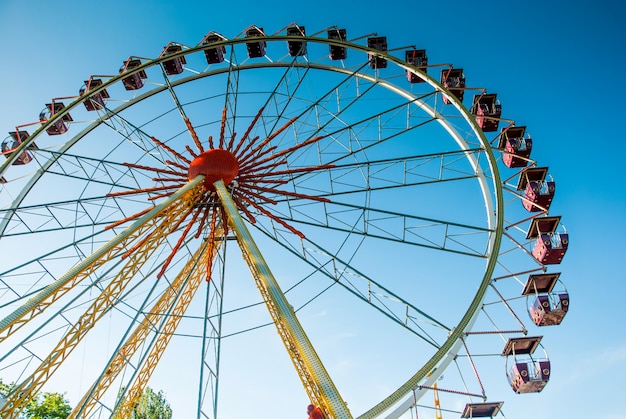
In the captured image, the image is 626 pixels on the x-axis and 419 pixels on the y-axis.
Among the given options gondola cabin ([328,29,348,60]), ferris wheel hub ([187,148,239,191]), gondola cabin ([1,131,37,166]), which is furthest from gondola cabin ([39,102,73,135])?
gondola cabin ([328,29,348,60])

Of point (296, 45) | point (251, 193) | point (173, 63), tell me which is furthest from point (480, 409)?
point (173, 63)

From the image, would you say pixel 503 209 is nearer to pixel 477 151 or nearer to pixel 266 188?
pixel 477 151

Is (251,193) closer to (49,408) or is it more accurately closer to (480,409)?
(480,409)

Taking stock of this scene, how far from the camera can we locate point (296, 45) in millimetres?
19078

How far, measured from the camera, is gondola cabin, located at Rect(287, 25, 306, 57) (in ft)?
61.1

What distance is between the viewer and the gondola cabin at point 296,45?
18625 millimetres

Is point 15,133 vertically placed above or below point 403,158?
above

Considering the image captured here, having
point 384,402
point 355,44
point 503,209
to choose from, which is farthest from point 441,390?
point 355,44

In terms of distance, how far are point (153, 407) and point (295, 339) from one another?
2723 centimetres

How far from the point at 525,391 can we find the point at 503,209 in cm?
554

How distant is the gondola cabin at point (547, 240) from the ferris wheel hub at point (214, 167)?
10.4m

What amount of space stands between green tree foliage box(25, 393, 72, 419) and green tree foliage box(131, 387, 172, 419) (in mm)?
4501

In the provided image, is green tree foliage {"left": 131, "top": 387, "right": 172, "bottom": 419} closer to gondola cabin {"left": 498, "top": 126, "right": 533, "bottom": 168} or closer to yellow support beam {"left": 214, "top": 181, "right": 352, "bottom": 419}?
yellow support beam {"left": 214, "top": 181, "right": 352, "bottom": 419}

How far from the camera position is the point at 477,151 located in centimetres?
1677
